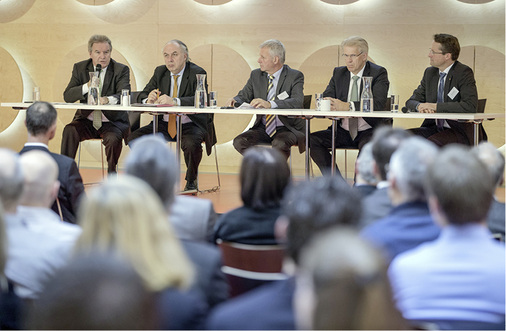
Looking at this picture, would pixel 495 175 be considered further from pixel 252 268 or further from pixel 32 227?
pixel 32 227

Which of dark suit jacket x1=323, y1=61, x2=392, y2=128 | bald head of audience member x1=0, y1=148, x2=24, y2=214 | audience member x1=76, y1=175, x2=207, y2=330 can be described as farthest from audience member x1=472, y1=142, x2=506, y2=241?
dark suit jacket x1=323, y1=61, x2=392, y2=128

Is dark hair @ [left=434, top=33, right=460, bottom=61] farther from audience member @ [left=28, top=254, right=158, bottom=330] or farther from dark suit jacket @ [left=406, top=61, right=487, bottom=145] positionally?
audience member @ [left=28, top=254, right=158, bottom=330]

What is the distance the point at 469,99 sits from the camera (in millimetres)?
5496

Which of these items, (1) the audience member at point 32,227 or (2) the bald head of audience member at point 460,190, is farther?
(1) the audience member at point 32,227

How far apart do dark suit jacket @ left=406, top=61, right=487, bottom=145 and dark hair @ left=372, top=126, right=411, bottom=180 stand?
265cm

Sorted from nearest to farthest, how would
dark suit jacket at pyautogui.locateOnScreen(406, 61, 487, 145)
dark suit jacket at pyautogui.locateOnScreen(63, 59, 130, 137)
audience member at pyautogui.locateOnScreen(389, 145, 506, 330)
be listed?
audience member at pyautogui.locateOnScreen(389, 145, 506, 330) < dark suit jacket at pyautogui.locateOnScreen(406, 61, 487, 145) < dark suit jacket at pyautogui.locateOnScreen(63, 59, 130, 137)

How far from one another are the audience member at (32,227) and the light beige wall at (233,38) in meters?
5.46

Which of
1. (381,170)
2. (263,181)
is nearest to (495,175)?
(381,170)

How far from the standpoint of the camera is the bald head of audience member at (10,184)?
7.00ft

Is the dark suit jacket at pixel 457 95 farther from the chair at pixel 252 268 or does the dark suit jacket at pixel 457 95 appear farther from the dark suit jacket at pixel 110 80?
the chair at pixel 252 268

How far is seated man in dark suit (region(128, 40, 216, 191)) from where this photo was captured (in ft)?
19.7

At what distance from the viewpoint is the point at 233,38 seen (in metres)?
A: 7.84

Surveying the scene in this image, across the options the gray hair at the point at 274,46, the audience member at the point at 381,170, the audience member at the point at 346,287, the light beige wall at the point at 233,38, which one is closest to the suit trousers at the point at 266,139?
the gray hair at the point at 274,46

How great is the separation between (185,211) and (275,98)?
3.60 metres
